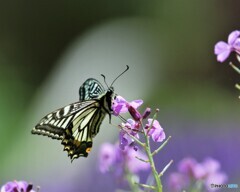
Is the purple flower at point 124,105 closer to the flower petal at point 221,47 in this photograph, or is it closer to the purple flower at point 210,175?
the flower petal at point 221,47

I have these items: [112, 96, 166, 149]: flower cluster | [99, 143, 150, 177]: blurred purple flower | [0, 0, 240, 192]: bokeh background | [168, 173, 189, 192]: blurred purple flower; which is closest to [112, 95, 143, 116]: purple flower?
[112, 96, 166, 149]: flower cluster

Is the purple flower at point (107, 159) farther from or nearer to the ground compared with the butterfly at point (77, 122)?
nearer to the ground

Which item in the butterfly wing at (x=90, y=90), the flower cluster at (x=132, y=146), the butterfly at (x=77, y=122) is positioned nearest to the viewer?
the flower cluster at (x=132, y=146)

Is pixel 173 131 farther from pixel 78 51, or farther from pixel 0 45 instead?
pixel 0 45

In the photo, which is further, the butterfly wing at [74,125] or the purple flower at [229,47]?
the butterfly wing at [74,125]

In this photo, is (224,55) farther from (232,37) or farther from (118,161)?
→ (118,161)

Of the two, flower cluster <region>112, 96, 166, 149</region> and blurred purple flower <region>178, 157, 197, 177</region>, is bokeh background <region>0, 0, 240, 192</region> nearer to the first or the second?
blurred purple flower <region>178, 157, 197, 177</region>

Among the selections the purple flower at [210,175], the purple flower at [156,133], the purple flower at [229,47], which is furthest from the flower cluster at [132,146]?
the purple flower at [229,47]
